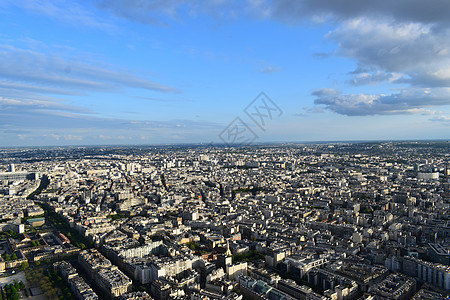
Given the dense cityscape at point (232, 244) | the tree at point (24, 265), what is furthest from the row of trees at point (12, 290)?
the tree at point (24, 265)

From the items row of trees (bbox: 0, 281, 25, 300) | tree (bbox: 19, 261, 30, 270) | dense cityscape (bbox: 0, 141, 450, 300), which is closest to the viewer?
row of trees (bbox: 0, 281, 25, 300)

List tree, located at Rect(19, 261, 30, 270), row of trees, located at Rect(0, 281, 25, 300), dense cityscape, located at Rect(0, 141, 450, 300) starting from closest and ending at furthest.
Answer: row of trees, located at Rect(0, 281, 25, 300) < dense cityscape, located at Rect(0, 141, 450, 300) < tree, located at Rect(19, 261, 30, 270)

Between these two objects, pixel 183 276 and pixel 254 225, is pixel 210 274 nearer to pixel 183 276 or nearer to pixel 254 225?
pixel 183 276

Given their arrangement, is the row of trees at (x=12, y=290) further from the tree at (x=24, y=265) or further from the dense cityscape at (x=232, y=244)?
the tree at (x=24, y=265)

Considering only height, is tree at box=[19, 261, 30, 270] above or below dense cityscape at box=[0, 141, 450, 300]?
below

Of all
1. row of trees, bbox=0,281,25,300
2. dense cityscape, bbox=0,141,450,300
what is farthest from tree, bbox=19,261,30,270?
row of trees, bbox=0,281,25,300

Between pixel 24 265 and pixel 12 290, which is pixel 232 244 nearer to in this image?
pixel 12 290

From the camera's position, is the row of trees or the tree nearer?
the row of trees

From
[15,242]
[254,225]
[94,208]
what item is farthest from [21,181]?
[254,225]

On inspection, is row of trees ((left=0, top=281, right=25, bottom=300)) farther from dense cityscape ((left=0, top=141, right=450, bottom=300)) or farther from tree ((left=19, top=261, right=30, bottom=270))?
tree ((left=19, top=261, right=30, bottom=270))

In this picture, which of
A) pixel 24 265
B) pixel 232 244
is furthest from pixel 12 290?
pixel 232 244

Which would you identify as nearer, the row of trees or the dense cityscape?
the row of trees

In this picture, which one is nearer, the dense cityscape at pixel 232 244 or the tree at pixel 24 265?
the dense cityscape at pixel 232 244
